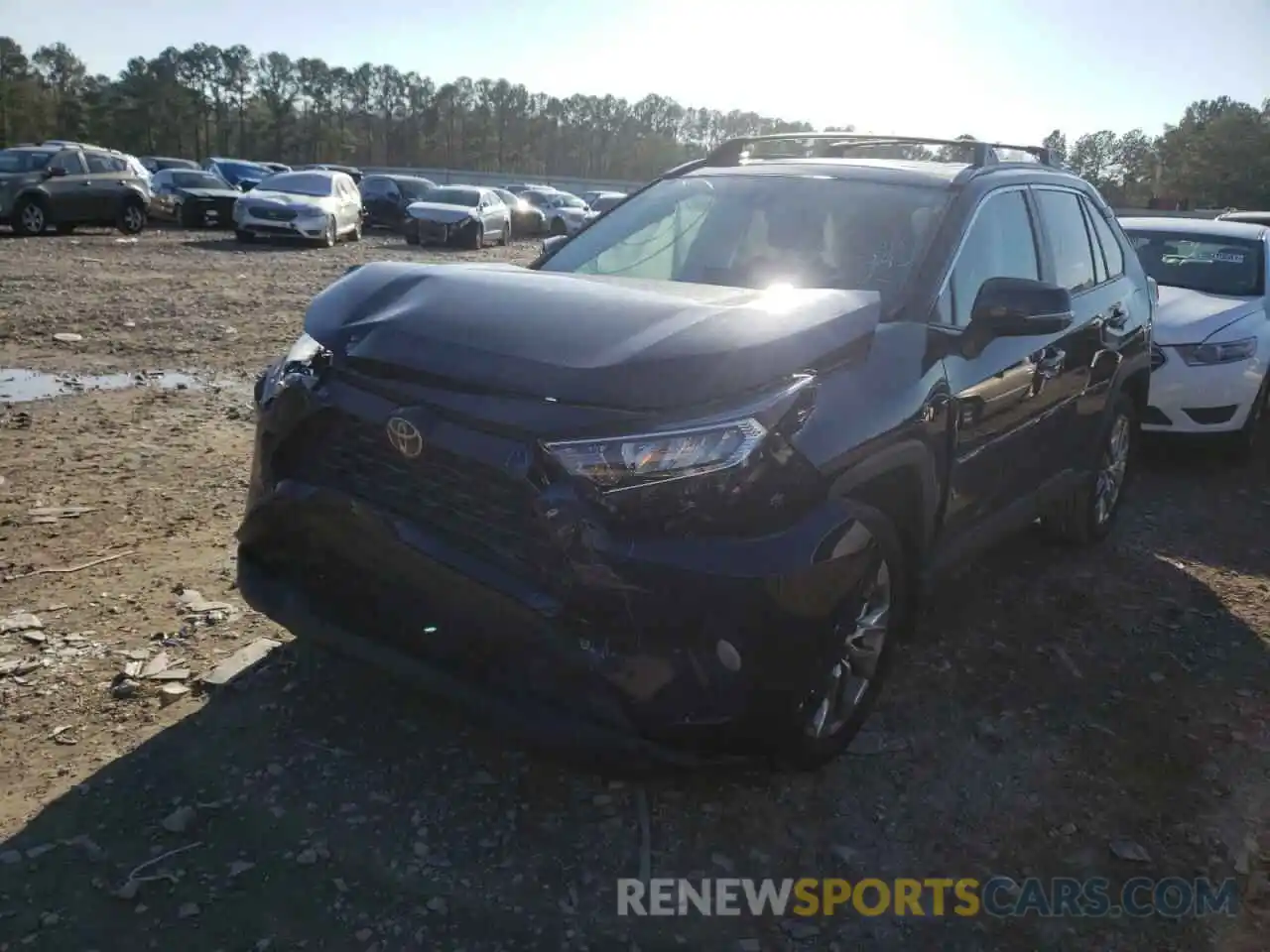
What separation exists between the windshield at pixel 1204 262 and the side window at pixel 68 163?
1890 cm

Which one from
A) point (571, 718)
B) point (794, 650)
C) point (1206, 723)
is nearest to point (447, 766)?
point (571, 718)

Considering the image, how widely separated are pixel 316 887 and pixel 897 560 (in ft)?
5.76

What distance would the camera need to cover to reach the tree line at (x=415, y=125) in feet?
146

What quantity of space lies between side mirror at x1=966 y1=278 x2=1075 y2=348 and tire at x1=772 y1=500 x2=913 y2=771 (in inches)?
31.1

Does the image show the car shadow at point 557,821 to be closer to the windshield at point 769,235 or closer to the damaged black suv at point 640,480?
the damaged black suv at point 640,480

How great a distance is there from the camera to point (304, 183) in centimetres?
2241

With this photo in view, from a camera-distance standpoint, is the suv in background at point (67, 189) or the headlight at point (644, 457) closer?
the headlight at point (644, 457)

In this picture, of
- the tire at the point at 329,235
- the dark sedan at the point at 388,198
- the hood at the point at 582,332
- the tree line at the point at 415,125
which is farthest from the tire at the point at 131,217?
the tree line at the point at 415,125

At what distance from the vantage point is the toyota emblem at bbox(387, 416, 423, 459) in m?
2.55

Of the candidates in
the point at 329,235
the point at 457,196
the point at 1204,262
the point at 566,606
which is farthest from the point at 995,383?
the point at 457,196

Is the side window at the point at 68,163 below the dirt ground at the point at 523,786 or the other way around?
the other way around

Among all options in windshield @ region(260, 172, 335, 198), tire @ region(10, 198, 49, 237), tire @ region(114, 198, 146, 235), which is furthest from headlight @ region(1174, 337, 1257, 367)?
tire @ region(114, 198, 146, 235)

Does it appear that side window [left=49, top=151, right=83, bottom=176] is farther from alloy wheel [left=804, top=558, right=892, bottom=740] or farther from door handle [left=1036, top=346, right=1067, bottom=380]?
alloy wheel [left=804, top=558, right=892, bottom=740]

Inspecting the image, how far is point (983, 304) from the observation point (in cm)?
334
